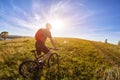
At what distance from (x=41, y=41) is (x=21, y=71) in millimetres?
2090

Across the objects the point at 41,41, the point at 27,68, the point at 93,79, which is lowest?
the point at 93,79

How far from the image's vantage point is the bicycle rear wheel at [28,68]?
9.38 metres

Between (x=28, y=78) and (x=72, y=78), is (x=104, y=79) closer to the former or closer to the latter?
(x=72, y=78)

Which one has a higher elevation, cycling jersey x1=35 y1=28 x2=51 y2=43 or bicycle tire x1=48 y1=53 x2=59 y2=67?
cycling jersey x1=35 y1=28 x2=51 y2=43

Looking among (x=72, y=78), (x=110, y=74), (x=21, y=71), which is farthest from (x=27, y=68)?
(x=110, y=74)

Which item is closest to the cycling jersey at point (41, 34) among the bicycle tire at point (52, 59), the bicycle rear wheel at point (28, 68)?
the bicycle rear wheel at point (28, 68)

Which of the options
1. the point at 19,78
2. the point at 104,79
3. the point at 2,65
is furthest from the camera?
the point at 2,65

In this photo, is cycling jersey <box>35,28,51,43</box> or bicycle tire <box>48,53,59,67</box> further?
bicycle tire <box>48,53,59,67</box>

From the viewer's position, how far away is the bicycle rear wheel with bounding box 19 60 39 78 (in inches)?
369

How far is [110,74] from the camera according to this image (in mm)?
10305

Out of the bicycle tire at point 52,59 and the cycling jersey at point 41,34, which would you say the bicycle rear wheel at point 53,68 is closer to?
the bicycle tire at point 52,59

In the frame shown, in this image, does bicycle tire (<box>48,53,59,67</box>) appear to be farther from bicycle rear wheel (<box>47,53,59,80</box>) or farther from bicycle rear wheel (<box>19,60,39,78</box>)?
bicycle rear wheel (<box>19,60,39,78</box>)

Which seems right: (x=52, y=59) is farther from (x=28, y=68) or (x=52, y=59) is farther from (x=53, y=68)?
(x=28, y=68)

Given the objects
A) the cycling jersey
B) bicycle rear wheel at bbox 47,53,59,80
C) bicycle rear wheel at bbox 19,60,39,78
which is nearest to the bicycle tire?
bicycle rear wheel at bbox 47,53,59,80
